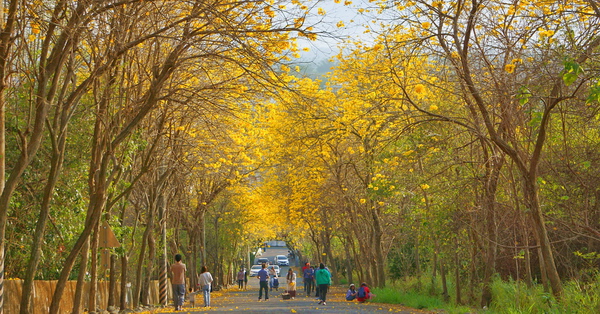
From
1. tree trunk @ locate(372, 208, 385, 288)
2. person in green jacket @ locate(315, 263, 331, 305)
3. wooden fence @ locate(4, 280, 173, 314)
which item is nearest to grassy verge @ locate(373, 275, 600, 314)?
person in green jacket @ locate(315, 263, 331, 305)

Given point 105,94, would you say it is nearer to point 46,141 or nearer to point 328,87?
point 46,141

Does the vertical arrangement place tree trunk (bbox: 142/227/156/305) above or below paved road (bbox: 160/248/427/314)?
above

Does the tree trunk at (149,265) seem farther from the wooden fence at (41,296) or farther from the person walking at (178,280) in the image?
the person walking at (178,280)

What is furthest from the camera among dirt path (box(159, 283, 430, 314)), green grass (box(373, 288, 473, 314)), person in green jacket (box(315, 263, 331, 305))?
person in green jacket (box(315, 263, 331, 305))

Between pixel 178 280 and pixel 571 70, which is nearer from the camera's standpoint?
pixel 571 70

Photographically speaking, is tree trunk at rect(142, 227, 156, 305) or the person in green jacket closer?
the person in green jacket

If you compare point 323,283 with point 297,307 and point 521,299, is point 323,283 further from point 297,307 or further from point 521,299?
point 521,299

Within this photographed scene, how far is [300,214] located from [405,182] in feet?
48.7

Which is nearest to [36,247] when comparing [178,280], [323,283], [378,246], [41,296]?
[41,296]

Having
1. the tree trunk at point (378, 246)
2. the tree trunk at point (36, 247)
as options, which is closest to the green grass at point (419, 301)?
the tree trunk at point (378, 246)

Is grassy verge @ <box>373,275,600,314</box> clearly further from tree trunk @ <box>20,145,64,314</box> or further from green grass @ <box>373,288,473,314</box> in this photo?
tree trunk @ <box>20,145,64,314</box>

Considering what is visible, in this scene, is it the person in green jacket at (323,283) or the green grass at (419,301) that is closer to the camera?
the green grass at (419,301)

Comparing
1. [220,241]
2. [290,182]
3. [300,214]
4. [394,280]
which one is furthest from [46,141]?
[220,241]

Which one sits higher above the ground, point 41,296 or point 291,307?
point 41,296
